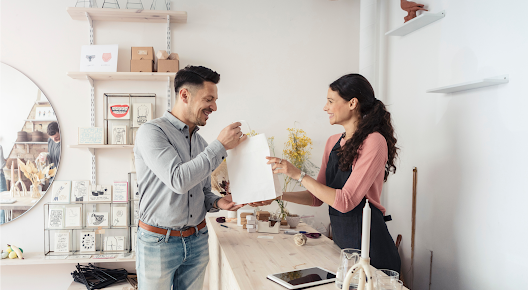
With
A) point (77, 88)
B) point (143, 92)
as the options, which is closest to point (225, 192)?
point (143, 92)

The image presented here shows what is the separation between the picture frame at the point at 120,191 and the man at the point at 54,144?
1.70 ft

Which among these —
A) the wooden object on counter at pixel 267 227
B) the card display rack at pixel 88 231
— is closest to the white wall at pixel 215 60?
the card display rack at pixel 88 231

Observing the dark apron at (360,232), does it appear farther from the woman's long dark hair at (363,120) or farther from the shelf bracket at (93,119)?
the shelf bracket at (93,119)

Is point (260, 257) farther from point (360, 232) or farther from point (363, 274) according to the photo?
point (363, 274)

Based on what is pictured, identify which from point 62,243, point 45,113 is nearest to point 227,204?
point 62,243

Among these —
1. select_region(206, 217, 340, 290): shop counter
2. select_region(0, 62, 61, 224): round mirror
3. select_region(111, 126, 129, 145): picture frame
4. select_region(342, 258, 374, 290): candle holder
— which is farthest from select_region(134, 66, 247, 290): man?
select_region(0, 62, 61, 224): round mirror

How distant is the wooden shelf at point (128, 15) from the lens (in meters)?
2.62

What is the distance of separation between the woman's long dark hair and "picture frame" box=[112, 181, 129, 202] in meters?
1.74

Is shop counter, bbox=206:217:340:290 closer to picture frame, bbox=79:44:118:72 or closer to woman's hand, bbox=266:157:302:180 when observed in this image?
woman's hand, bbox=266:157:302:180

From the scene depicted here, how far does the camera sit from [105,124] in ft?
9.15

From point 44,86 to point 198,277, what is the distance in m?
2.05

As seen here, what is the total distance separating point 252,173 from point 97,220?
1.63 meters

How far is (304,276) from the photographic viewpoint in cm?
143

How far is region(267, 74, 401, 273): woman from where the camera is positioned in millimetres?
1639
